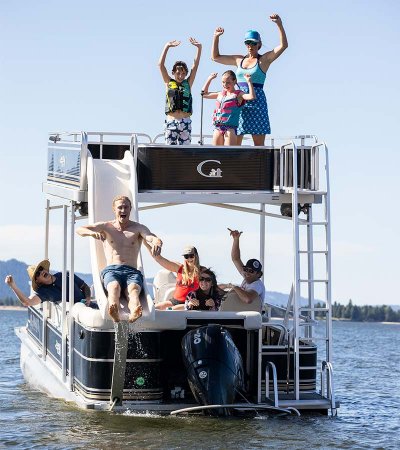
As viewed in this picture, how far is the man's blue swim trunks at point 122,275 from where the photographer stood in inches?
523

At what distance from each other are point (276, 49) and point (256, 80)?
454 mm

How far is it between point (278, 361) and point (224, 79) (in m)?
3.60

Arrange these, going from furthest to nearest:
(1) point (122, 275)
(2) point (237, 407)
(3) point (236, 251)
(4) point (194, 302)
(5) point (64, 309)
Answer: (3) point (236, 251), (5) point (64, 309), (4) point (194, 302), (1) point (122, 275), (2) point (237, 407)

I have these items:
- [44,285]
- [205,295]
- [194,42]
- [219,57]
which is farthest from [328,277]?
[194,42]

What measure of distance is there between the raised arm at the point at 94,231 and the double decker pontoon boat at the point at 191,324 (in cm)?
52

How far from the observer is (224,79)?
50.4 ft

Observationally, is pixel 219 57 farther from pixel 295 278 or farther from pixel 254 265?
pixel 295 278

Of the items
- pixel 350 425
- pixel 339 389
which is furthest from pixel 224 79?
pixel 339 389

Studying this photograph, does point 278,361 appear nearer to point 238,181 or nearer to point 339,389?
point 238,181

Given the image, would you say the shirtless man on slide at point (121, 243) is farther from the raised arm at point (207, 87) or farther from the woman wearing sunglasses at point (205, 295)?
the raised arm at point (207, 87)

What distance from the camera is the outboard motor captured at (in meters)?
13.1

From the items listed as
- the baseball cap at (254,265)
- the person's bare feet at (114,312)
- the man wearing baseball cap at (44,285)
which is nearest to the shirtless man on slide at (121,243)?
the person's bare feet at (114,312)

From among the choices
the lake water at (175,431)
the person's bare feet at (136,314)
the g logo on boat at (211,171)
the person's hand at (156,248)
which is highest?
Answer: the g logo on boat at (211,171)

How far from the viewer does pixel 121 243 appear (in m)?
13.6
